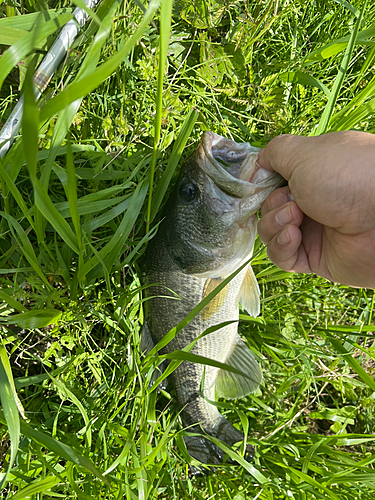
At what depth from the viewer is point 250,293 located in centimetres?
249

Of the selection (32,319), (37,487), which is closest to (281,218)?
(32,319)

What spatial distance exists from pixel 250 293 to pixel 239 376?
693 millimetres

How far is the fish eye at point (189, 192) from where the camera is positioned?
6.86 ft

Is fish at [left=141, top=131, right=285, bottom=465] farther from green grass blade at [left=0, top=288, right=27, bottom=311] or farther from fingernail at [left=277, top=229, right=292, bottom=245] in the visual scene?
green grass blade at [left=0, top=288, right=27, bottom=311]

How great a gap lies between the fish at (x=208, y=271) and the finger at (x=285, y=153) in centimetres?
7

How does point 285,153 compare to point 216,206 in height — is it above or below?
above

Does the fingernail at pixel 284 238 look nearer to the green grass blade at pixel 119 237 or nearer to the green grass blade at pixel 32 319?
the green grass blade at pixel 119 237

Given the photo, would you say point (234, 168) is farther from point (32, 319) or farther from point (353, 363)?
point (353, 363)

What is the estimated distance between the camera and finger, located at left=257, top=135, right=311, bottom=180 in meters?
1.85

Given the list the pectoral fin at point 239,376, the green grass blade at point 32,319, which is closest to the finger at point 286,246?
the pectoral fin at point 239,376

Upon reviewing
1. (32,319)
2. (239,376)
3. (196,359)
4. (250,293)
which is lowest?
(239,376)

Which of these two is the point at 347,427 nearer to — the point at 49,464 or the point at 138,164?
the point at 49,464

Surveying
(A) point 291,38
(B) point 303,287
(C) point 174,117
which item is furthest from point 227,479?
(A) point 291,38

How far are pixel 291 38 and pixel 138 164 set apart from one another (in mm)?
1723
